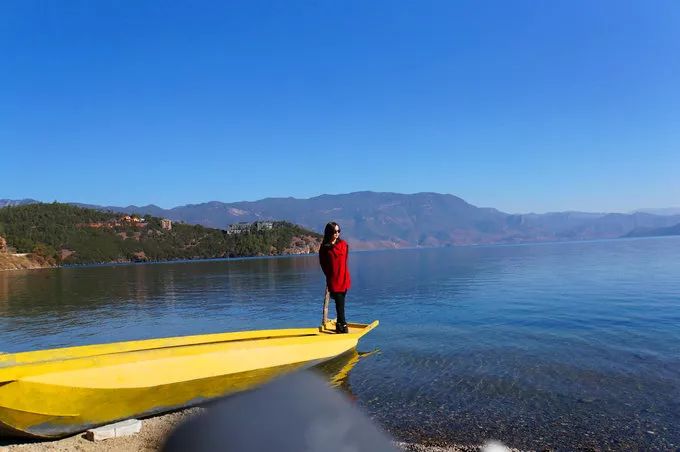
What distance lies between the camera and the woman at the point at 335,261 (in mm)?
13328

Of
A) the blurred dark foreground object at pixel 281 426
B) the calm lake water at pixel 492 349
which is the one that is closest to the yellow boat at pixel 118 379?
the blurred dark foreground object at pixel 281 426

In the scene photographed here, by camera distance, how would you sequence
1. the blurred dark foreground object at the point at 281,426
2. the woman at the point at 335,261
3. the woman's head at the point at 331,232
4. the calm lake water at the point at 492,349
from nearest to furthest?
1. the blurred dark foreground object at the point at 281,426
2. the calm lake water at the point at 492,349
3. the woman's head at the point at 331,232
4. the woman at the point at 335,261

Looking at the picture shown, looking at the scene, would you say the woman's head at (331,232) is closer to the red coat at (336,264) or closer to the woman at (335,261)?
the woman at (335,261)

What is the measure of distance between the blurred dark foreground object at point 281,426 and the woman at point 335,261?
11.8 ft

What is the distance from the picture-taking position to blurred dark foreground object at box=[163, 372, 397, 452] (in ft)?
24.9

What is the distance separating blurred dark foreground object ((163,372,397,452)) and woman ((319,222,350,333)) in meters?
3.60

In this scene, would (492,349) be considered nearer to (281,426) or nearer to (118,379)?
(281,426)

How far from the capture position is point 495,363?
14.1 m

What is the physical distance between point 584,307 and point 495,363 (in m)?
14.5

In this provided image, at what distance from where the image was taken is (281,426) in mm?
8242

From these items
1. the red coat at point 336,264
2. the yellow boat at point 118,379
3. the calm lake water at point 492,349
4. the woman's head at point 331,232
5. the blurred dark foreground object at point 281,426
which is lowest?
the calm lake water at point 492,349

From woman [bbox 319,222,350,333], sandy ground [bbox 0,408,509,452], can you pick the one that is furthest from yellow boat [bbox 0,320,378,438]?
woman [bbox 319,222,350,333]

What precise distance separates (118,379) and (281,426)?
3.00m

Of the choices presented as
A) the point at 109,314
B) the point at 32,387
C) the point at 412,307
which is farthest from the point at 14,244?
the point at 32,387
